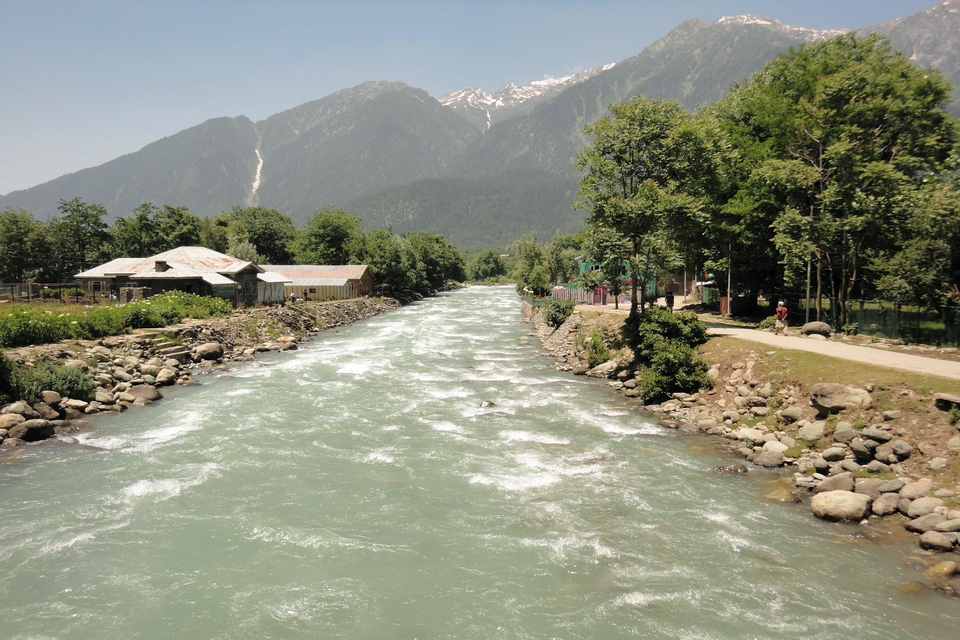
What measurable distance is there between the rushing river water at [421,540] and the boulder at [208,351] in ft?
43.0

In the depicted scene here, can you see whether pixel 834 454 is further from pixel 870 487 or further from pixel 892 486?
pixel 892 486

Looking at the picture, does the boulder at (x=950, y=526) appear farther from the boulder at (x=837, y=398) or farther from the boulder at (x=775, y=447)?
the boulder at (x=837, y=398)

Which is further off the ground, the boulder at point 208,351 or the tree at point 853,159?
the tree at point 853,159

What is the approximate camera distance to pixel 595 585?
10.4 meters

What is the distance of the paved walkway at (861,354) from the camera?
1742 centimetres

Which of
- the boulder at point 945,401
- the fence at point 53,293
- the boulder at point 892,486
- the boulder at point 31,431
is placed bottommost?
the boulder at point 892,486

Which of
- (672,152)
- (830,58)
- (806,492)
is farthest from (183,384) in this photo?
(830,58)

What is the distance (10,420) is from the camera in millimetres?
18781

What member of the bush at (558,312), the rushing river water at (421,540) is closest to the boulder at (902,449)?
the rushing river water at (421,540)

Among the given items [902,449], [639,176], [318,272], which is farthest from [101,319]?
[318,272]

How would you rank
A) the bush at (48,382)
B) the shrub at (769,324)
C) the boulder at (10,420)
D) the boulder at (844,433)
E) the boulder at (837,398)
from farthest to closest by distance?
the shrub at (769,324) → the bush at (48,382) → the boulder at (10,420) → the boulder at (837,398) → the boulder at (844,433)

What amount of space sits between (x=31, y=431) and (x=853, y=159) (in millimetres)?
37699

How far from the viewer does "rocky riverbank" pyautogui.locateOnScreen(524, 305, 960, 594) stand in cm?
1208

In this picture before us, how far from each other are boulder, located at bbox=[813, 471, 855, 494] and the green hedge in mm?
33123
